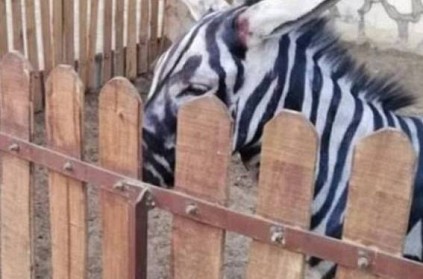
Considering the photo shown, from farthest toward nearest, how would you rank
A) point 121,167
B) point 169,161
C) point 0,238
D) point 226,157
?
point 0,238
point 169,161
point 121,167
point 226,157

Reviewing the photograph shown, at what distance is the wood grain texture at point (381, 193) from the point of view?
70.7 inches

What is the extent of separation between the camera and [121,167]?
7.28 feet

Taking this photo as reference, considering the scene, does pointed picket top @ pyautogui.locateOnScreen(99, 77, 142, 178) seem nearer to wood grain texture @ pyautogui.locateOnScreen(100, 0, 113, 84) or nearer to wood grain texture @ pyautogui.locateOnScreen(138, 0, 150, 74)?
wood grain texture @ pyautogui.locateOnScreen(100, 0, 113, 84)

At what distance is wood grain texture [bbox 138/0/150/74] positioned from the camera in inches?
238

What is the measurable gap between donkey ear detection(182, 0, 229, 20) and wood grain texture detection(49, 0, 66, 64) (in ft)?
7.97

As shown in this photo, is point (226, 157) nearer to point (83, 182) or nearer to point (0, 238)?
point (83, 182)

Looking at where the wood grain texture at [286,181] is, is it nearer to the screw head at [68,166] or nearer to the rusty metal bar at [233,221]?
the rusty metal bar at [233,221]

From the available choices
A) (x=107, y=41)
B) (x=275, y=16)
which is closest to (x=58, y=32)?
(x=107, y=41)

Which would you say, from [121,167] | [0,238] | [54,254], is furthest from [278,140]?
[0,238]

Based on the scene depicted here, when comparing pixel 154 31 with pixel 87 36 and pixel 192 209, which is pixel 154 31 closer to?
pixel 87 36

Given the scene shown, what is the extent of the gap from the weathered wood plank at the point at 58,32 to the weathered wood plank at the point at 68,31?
3cm

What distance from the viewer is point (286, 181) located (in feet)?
6.46

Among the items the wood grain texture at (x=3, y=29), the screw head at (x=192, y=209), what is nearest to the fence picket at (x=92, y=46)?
the wood grain texture at (x=3, y=29)

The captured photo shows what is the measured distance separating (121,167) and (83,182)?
14 centimetres
